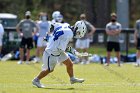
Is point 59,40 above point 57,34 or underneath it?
underneath

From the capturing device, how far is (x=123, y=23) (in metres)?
34.6

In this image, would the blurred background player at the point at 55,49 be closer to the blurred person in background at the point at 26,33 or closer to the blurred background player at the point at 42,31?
the blurred person in background at the point at 26,33

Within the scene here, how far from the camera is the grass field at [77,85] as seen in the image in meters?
15.6

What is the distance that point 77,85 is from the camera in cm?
1717

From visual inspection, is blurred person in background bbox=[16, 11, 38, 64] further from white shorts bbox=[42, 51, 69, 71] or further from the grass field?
white shorts bbox=[42, 51, 69, 71]

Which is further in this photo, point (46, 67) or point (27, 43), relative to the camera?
point (27, 43)

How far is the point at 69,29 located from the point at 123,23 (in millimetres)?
18151

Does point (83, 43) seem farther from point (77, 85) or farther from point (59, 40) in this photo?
point (59, 40)

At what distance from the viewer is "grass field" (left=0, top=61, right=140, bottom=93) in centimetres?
1564

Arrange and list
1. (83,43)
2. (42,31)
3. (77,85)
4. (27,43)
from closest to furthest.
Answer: (77,85) → (27,43) → (42,31) → (83,43)

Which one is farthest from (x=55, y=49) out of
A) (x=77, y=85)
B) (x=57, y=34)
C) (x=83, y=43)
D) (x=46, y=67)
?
(x=83, y=43)

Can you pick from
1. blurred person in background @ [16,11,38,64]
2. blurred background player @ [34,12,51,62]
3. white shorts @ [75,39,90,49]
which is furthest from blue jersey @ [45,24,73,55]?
white shorts @ [75,39,90,49]

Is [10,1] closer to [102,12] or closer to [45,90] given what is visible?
[102,12]

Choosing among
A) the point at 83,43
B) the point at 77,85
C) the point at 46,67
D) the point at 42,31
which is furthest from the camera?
the point at 83,43
